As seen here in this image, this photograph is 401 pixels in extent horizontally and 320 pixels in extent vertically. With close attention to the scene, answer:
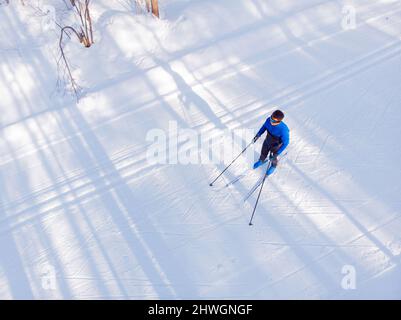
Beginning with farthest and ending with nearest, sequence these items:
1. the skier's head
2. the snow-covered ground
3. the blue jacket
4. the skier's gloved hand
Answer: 1. the skier's gloved hand
2. the snow-covered ground
3. the blue jacket
4. the skier's head

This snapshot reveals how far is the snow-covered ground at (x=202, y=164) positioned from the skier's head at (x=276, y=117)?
149 cm

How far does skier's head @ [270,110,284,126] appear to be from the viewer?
514 centimetres

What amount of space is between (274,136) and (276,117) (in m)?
0.57

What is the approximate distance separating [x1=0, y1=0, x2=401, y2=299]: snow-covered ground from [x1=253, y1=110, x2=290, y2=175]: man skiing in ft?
1.43

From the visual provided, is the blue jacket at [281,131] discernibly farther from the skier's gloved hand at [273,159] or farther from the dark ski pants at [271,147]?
the skier's gloved hand at [273,159]

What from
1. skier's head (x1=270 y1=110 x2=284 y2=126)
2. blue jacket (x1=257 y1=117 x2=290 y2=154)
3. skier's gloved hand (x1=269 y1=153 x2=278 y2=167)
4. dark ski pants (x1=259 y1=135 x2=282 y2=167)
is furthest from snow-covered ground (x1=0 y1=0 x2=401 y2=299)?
skier's head (x1=270 y1=110 x2=284 y2=126)

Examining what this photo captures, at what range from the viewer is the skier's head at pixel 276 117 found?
16.9 ft

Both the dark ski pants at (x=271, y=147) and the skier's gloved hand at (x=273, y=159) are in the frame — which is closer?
the dark ski pants at (x=271, y=147)

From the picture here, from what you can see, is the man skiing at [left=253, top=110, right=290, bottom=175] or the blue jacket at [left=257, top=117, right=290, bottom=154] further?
the blue jacket at [left=257, top=117, right=290, bottom=154]

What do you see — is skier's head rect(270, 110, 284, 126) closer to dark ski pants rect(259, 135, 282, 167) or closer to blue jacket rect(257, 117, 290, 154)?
blue jacket rect(257, 117, 290, 154)

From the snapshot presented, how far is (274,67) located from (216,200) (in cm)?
331

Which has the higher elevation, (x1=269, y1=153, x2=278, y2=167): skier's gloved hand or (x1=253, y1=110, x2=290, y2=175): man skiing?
(x1=253, y1=110, x2=290, y2=175): man skiing

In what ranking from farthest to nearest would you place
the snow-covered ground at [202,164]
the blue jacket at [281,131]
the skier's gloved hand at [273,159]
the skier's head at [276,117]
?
the skier's gloved hand at [273,159] < the snow-covered ground at [202,164] < the blue jacket at [281,131] < the skier's head at [276,117]

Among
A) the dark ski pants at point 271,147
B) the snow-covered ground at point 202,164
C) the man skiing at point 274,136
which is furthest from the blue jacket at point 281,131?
the snow-covered ground at point 202,164
